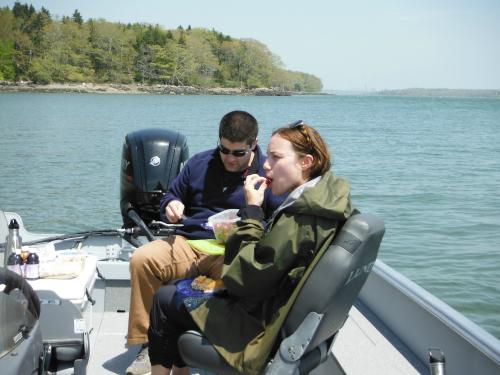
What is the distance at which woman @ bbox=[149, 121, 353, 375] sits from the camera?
6.15ft

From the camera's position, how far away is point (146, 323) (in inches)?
110

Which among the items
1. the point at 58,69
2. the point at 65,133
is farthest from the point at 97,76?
the point at 65,133

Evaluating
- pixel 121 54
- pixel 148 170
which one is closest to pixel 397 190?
pixel 148 170

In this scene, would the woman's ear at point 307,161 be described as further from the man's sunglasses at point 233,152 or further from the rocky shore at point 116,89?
the rocky shore at point 116,89

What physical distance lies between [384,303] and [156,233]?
1.56m

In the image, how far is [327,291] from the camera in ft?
6.11

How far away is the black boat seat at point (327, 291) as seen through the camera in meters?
1.87

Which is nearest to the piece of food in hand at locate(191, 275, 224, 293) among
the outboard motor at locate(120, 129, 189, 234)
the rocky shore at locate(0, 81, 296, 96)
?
the outboard motor at locate(120, 129, 189, 234)

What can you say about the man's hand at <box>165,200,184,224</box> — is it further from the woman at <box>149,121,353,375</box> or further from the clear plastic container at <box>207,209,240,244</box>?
the woman at <box>149,121,353,375</box>

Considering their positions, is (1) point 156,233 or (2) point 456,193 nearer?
(1) point 156,233

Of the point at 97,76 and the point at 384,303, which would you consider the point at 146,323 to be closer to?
the point at 384,303

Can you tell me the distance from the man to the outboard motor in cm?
117

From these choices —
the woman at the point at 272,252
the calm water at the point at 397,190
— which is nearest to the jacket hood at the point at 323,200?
the woman at the point at 272,252

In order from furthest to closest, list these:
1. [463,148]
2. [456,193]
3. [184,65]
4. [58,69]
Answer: [184,65], [58,69], [463,148], [456,193]
